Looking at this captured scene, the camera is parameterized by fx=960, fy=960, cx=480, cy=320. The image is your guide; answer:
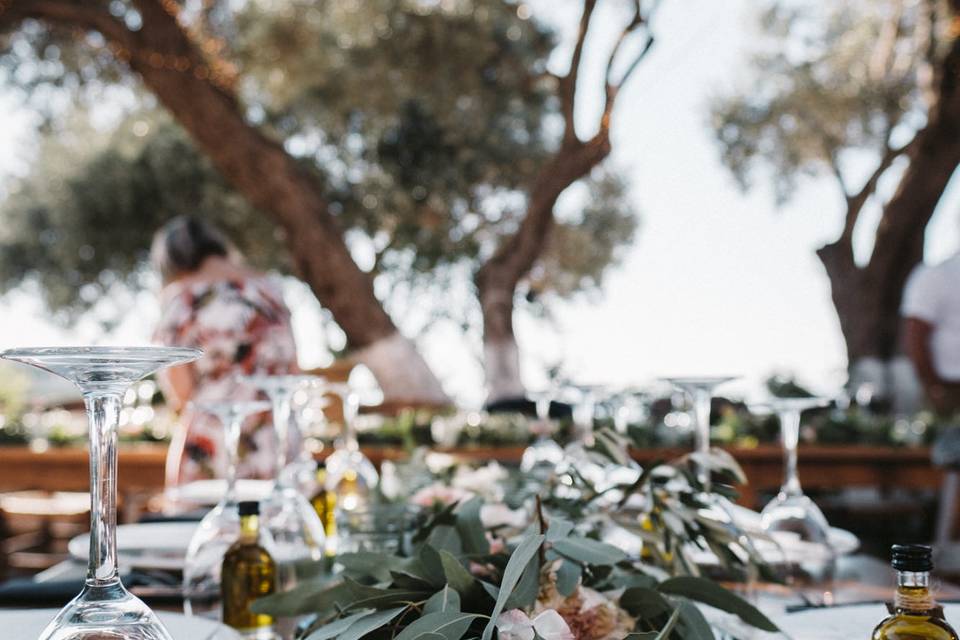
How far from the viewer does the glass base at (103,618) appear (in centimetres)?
69

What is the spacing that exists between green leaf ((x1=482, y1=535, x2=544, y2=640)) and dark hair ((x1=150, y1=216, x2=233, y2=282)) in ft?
8.44

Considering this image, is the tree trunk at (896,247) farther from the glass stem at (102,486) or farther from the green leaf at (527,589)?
the glass stem at (102,486)

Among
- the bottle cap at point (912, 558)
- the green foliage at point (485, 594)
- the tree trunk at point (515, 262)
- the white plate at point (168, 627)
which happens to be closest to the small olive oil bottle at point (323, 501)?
the white plate at point (168, 627)

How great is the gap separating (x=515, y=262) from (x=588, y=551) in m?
6.75

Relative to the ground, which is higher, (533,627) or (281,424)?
(281,424)

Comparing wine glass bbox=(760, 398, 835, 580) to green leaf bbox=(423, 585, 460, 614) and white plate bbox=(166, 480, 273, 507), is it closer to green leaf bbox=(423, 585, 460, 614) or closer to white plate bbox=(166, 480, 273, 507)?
green leaf bbox=(423, 585, 460, 614)

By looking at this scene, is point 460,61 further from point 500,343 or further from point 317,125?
point 500,343

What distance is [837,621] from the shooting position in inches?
36.4

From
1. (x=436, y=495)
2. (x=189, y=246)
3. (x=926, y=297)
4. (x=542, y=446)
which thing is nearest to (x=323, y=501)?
(x=542, y=446)

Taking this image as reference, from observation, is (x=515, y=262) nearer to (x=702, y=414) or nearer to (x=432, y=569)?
(x=702, y=414)

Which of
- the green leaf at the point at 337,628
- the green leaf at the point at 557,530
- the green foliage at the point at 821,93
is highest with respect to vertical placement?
the green foliage at the point at 821,93

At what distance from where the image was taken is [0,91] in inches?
315

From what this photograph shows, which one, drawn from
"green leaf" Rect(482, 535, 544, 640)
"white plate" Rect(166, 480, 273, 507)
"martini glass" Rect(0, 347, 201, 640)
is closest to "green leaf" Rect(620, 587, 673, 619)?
"green leaf" Rect(482, 535, 544, 640)

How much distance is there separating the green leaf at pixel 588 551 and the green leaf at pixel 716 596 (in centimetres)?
6
